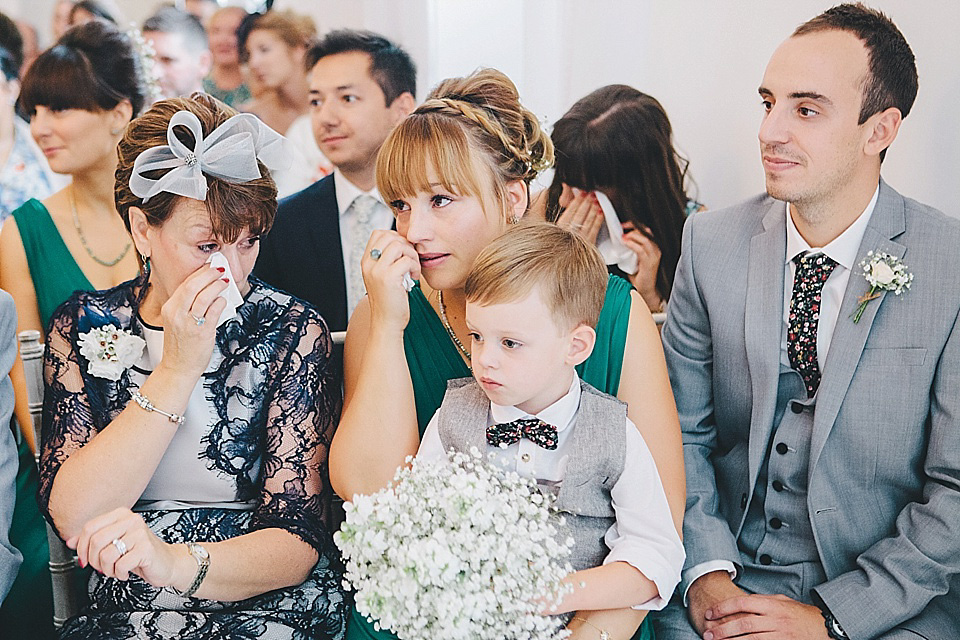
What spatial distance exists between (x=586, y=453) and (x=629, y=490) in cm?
11

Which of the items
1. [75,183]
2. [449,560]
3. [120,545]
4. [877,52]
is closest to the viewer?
[449,560]

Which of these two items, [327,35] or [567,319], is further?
[327,35]

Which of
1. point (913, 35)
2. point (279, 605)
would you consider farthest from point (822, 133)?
point (279, 605)

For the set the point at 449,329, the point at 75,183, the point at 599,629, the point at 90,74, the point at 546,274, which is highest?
the point at 90,74

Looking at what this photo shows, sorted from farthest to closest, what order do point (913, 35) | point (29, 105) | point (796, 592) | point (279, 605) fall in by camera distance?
1. point (29, 105)
2. point (913, 35)
3. point (796, 592)
4. point (279, 605)

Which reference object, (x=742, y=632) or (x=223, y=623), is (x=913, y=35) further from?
(x=223, y=623)

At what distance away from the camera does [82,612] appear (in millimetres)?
2066

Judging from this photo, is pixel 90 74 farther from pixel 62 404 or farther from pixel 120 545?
pixel 120 545

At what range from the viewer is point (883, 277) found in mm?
2090

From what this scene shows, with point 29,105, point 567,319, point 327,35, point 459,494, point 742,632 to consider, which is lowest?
point 742,632

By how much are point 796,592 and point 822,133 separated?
3.42 feet

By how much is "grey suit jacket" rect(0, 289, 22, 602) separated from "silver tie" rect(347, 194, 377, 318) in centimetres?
150

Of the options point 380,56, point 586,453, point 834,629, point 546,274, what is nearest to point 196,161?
point 546,274

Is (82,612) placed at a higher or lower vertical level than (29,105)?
lower
